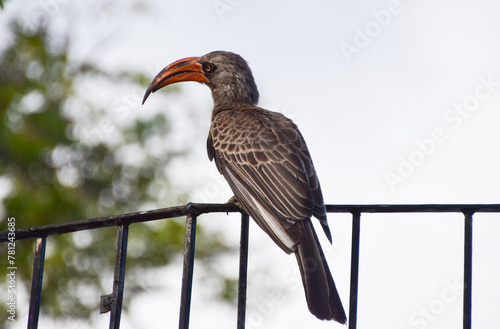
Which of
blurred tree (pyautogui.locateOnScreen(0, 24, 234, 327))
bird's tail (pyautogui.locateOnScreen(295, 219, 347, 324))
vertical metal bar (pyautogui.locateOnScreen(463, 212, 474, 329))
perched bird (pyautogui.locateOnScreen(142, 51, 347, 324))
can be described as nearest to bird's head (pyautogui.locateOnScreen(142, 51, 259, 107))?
perched bird (pyautogui.locateOnScreen(142, 51, 347, 324))

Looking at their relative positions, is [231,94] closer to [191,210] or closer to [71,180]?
[191,210]

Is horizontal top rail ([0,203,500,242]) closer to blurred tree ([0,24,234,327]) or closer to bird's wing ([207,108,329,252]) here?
bird's wing ([207,108,329,252])

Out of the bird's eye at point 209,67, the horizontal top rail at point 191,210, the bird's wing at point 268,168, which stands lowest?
the horizontal top rail at point 191,210

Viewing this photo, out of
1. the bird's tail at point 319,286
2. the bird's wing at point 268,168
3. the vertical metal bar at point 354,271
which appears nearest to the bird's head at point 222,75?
the bird's wing at point 268,168

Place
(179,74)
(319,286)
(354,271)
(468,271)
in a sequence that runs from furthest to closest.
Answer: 1. (179,74)
2. (319,286)
3. (354,271)
4. (468,271)

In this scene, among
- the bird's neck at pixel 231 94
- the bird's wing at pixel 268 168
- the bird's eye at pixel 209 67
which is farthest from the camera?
the bird's eye at pixel 209 67

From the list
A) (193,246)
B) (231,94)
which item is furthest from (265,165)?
(193,246)

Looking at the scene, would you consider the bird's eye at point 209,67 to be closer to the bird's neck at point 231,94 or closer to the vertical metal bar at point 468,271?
the bird's neck at point 231,94

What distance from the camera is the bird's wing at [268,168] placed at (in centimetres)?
371

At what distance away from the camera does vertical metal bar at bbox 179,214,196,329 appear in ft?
7.68

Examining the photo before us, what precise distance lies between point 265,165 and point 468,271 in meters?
2.17

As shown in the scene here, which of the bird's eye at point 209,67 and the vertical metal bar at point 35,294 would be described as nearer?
the vertical metal bar at point 35,294

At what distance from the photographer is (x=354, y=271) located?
2.39m

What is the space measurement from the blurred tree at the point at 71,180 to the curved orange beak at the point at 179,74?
25.7ft
